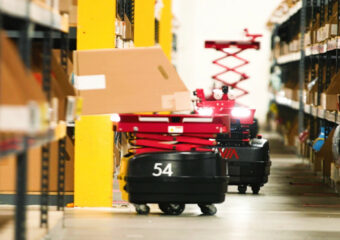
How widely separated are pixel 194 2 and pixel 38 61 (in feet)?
75.8

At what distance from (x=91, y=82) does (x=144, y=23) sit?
6.93m

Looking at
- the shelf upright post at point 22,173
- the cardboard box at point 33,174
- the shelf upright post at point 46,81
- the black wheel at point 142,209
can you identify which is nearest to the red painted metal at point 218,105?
the cardboard box at point 33,174

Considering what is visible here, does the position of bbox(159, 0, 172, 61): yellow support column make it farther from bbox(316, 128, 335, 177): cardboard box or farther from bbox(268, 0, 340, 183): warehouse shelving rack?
bbox(316, 128, 335, 177): cardboard box

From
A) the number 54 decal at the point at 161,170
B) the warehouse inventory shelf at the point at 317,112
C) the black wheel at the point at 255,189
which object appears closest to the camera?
the number 54 decal at the point at 161,170

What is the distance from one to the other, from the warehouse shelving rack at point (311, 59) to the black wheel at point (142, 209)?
392cm

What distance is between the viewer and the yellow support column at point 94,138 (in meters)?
9.31

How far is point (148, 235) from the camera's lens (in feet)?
24.6

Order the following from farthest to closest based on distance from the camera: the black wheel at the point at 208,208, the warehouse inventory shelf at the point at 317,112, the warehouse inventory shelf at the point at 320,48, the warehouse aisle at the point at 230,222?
the warehouse inventory shelf at the point at 320,48, the warehouse inventory shelf at the point at 317,112, the black wheel at the point at 208,208, the warehouse aisle at the point at 230,222

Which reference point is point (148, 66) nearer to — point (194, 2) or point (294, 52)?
point (294, 52)

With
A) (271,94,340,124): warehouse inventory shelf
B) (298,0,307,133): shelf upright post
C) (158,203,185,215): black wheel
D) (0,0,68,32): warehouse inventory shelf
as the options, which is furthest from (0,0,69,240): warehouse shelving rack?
(298,0,307,133): shelf upright post

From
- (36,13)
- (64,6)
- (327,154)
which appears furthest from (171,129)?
(327,154)

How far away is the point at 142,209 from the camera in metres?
8.82

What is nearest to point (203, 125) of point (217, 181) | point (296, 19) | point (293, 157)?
point (217, 181)

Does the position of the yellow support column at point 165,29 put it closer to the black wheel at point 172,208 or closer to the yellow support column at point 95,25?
the yellow support column at point 95,25
